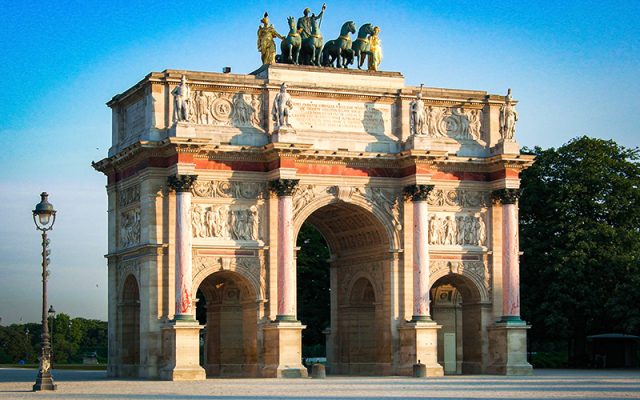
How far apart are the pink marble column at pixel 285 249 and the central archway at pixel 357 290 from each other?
131 inches

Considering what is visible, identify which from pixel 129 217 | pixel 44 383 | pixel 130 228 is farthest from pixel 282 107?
pixel 44 383

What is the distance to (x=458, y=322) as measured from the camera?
202ft

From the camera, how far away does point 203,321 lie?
80.2 m

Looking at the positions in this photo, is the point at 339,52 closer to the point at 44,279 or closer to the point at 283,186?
the point at 283,186

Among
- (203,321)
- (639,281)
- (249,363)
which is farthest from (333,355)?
(203,321)

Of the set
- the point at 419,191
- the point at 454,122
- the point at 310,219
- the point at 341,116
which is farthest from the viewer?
the point at 310,219

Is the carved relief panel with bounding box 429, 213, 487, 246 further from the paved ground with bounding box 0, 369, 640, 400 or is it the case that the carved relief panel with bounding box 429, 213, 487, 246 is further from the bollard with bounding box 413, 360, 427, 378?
the paved ground with bounding box 0, 369, 640, 400

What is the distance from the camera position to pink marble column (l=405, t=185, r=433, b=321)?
56.9 meters

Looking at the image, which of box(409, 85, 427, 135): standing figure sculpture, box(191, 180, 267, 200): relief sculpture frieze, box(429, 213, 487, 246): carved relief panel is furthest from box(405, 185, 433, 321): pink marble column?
box(191, 180, 267, 200): relief sculpture frieze

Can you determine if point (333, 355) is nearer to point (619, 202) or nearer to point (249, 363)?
point (249, 363)

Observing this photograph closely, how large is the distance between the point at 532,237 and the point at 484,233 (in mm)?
11409

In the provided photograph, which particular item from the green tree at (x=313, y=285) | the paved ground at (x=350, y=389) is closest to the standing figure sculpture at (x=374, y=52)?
the paved ground at (x=350, y=389)

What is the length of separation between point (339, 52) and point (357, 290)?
1030cm

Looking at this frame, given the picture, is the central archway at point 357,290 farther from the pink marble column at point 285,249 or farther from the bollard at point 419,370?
the pink marble column at point 285,249
